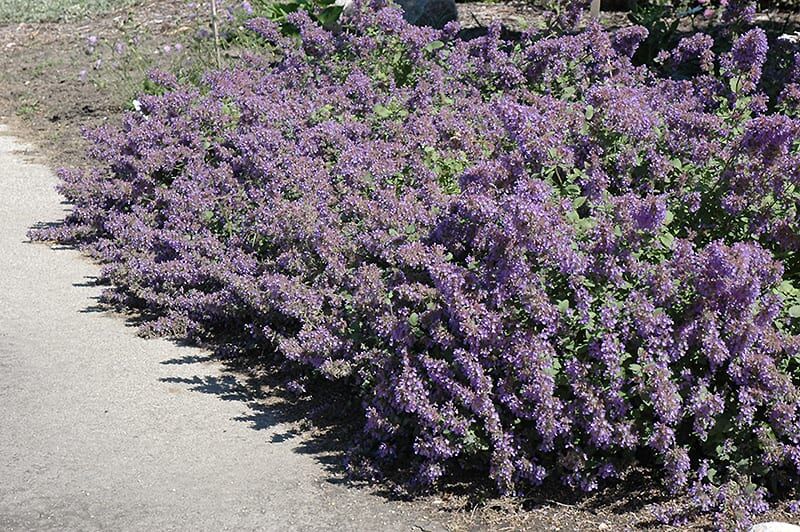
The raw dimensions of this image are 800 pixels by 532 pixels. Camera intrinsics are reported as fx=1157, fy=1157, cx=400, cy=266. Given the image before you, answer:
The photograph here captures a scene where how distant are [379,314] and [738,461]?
4.80 feet

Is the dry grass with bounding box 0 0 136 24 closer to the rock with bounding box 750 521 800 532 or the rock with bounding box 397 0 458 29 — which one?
the rock with bounding box 397 0 458 29

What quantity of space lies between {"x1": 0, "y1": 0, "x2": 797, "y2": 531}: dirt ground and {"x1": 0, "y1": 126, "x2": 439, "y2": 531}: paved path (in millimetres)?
153

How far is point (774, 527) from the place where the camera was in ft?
12.6

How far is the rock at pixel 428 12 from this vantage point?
35.4ft

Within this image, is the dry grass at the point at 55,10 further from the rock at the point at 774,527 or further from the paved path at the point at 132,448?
the rock at the point at 774,527

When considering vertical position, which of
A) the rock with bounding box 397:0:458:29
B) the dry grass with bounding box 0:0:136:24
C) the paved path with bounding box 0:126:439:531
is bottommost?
the paved path with bounding box 0:126:439:531

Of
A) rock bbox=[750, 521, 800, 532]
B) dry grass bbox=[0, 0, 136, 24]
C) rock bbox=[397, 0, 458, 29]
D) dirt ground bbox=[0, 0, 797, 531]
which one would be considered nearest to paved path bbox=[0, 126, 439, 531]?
dirt ground bbox=[0, 0, 797, 531]

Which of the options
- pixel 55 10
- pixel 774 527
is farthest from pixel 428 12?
pixel 55 10

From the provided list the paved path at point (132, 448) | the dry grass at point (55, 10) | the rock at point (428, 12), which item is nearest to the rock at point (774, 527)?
the paved path at point (132, 448)

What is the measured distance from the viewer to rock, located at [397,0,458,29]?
10.8 meters

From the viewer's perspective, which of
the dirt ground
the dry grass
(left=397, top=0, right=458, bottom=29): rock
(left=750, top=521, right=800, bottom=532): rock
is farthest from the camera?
the dry grass

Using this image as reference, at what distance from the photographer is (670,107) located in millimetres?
5363

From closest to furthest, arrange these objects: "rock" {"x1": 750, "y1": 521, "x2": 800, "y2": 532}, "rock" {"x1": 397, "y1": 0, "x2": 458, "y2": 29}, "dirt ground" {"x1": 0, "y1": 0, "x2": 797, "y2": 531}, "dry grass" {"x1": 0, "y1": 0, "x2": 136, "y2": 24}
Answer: "rock" {"x1": 750, "y1": 521, "x2": 800, "y2": 532}
"dirt ground" {"x1": 0, "y1": 0, "x2": 797, "y2": 531}
"rock" {"x1": 397, "y1": 0, "x2": 458, "y2": 29}
"dry grass" {"x1": 0, "y1": 0, "x2": 136, "y2": 24}

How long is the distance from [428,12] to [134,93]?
295 centimetres
